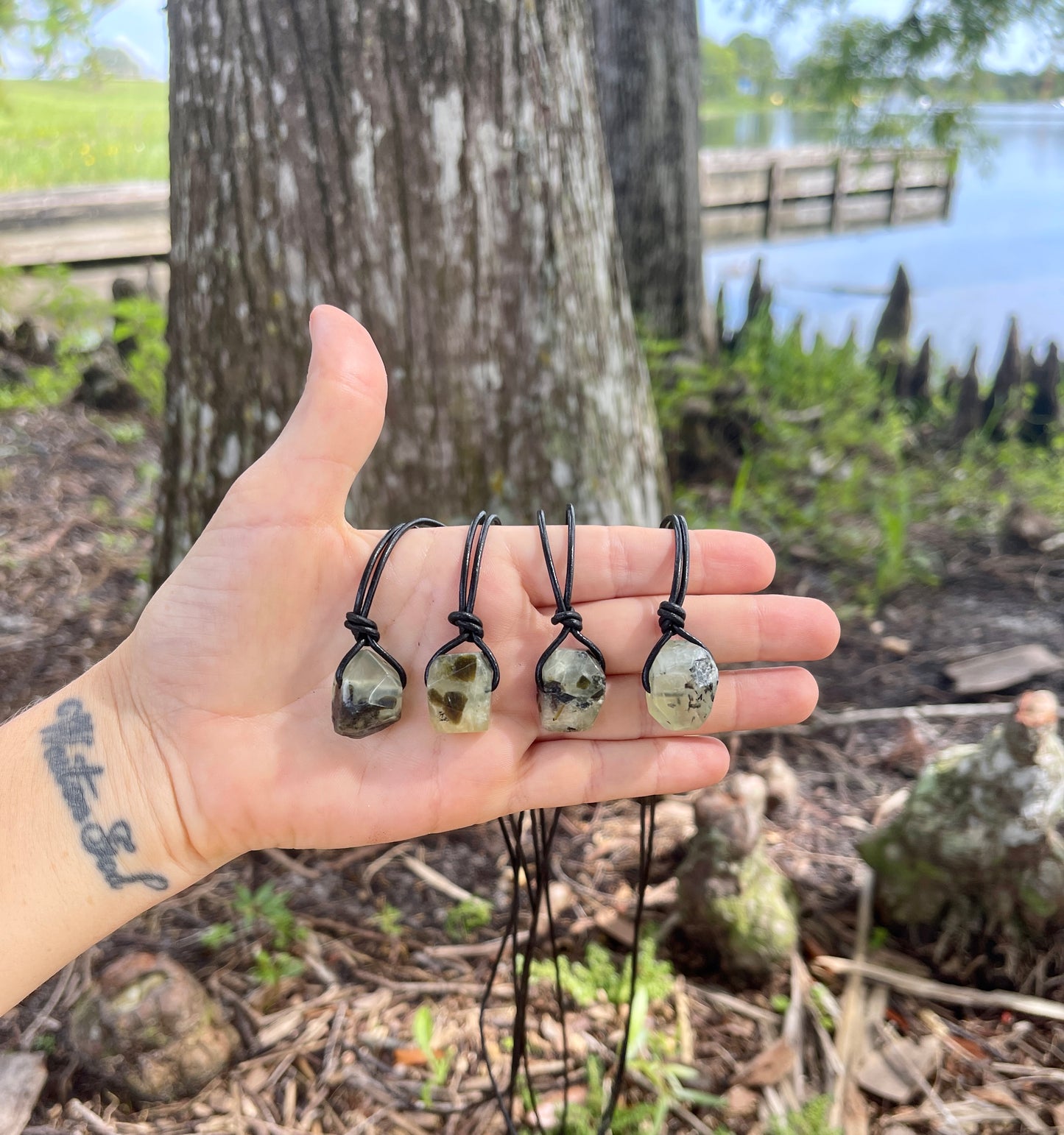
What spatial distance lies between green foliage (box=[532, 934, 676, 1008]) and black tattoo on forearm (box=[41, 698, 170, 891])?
2.46 ft

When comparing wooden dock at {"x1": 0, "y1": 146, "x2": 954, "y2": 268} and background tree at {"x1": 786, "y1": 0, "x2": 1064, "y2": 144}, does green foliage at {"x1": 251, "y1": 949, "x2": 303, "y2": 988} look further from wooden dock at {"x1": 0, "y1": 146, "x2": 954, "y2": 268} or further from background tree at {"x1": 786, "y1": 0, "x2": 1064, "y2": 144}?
wooden dock at {"x1": 0, "y1": 146, "x2": 954, "y2": 268}

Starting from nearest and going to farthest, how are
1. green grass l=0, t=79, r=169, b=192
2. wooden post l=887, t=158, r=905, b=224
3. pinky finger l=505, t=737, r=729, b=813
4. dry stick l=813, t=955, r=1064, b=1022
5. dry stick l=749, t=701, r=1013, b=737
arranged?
pinky finger l=505, t=737, r=729, b=813, dry stick l=813, t=955, r=1064, b=1022, dry stick l=749, t=701, r=1013, b=737, green grass l=0, t=79, r=169, b=192, wooden post l=887, t=158, r=905, b=224

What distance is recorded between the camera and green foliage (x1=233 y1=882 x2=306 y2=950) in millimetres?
1709

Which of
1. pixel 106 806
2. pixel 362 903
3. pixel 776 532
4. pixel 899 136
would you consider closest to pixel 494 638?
pixel 106 806

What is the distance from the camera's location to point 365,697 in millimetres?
1244

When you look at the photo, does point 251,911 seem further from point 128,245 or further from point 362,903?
point 128,245

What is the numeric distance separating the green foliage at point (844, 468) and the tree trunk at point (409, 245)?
1190 millimetres

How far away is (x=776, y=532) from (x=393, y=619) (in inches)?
83.4

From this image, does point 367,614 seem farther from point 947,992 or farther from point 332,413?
point 947,992

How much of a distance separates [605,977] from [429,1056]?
352 mm

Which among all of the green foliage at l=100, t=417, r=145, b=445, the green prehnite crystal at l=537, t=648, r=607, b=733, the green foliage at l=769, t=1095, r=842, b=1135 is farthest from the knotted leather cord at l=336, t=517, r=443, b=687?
the green foliage at l=100, t=417, r=145, b=445

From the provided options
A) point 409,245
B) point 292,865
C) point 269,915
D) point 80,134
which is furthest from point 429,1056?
point 80,134

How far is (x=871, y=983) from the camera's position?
166 centimetres

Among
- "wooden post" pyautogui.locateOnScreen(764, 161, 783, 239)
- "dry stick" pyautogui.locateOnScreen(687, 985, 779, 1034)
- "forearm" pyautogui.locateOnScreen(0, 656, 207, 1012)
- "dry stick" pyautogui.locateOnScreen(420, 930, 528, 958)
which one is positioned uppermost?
"wooden post" pyautogui.locateOnScreen(764, 161, 783, 239)
